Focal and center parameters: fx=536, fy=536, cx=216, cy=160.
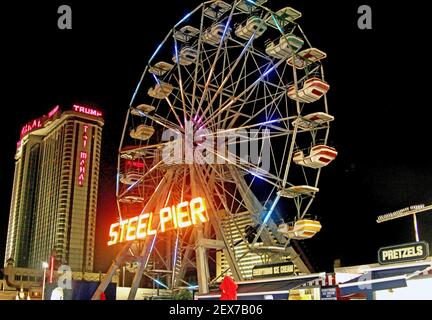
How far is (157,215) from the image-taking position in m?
32.7

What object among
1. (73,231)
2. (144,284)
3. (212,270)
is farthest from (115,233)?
(73,231)

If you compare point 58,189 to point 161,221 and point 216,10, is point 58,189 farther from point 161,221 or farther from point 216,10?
point 216,10

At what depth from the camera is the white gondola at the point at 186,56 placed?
3253cm

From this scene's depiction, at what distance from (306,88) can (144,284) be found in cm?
5076

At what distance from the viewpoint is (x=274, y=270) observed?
24.4m

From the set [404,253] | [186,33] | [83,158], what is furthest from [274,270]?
[83,158]

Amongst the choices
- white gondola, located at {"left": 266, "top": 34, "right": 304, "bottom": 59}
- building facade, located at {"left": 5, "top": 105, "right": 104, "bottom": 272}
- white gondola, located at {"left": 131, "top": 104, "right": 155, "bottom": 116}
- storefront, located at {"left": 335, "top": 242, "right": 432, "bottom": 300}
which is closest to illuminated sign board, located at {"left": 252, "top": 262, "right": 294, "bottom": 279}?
storefront, located at {"left": 335, "top": 242, "right": 432, "bottom": 300}

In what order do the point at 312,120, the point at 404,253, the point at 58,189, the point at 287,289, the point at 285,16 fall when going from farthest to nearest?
the point at 58,189 < the point at 285,16 < the point at 312,120 < the point at 287,289 < the point at 404,253

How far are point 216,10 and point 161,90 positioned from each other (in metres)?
6.01

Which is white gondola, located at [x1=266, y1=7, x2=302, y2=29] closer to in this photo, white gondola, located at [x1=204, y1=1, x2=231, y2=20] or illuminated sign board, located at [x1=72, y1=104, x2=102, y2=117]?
white gondola, located at [x1=204, y1=1, x2=231, y2=20]

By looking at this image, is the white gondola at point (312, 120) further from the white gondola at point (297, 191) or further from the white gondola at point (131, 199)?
the white gondola at point (131, 199)

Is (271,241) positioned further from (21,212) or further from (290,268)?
(21,212)

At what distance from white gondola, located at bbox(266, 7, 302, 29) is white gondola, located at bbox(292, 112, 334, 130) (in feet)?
16.9

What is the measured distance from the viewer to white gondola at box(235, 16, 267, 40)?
28750mm
